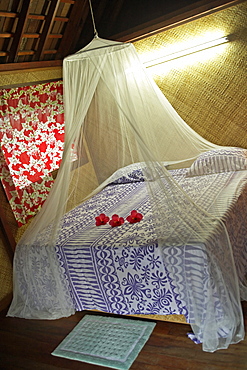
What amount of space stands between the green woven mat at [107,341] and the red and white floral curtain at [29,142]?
4.57ft

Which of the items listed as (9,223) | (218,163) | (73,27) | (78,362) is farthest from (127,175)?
(78,362)

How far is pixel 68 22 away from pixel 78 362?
3.51m

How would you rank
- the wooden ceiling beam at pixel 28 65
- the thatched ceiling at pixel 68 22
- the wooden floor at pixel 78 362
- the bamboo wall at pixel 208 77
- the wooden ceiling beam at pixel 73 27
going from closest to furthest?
the wooden floor at pixel 78 362
the thatched ceiling at pixel 68 22
the wooden ceiling beam at pixel 28 65
the bamboo wall at pixel 208 77
the wooden ceiling beam at pixel 73 27

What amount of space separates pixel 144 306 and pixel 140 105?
157 cm

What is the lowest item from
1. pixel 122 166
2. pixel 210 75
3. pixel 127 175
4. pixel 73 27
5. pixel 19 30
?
pixel 127 175

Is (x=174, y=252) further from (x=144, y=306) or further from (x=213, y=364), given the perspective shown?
(x=213, y=364)

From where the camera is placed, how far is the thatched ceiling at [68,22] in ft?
12.4

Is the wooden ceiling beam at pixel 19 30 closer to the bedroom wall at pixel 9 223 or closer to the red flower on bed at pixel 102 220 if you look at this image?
the bedroom wall at pixel 9 223

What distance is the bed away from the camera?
2.45 metres

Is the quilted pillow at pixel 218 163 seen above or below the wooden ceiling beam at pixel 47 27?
below

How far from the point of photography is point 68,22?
4.39 metres

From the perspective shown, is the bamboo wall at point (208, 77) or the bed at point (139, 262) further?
A: the bamboo wall at point (208, 77)

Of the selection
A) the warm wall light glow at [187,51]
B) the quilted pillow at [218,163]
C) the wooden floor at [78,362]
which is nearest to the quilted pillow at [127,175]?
the quilted pillow at [218,163]

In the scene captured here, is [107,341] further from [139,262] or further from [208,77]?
[208,77]
